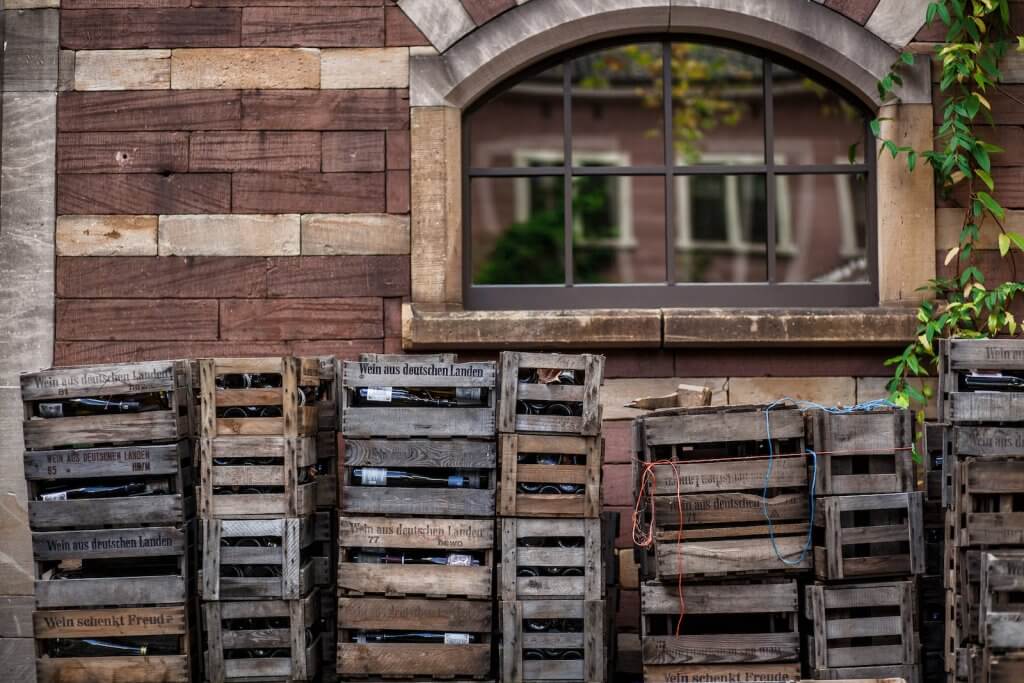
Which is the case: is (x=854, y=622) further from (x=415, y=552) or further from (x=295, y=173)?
(x=295, y=173)

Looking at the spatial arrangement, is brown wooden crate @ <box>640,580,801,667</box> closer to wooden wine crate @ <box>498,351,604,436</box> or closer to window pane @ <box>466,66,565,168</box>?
wooden wine crate @ <box>498,351,604,436</box>

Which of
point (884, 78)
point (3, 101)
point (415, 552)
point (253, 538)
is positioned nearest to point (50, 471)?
point (253, 538)

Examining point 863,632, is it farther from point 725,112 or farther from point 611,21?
point 725,112

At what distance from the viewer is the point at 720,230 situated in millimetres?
21219

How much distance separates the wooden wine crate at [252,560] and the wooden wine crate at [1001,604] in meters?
2.82

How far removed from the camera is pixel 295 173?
5.70 m

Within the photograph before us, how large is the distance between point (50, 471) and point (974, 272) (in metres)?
4.58

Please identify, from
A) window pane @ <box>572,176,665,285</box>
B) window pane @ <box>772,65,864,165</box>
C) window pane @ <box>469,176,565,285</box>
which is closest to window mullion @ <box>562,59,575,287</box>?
window pane @ <box>469,176,565,285</box>

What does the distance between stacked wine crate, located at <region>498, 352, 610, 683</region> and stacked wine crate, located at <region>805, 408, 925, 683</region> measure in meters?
0.93

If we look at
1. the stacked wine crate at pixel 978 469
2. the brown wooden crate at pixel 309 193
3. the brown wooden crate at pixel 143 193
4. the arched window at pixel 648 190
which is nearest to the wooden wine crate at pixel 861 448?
the stacked wine crate at pixel 978 469

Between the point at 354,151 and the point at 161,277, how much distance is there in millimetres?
1217

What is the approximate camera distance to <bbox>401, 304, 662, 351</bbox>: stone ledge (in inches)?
218

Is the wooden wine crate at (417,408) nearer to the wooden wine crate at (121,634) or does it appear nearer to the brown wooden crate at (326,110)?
the wooden wine crate at (121,634)

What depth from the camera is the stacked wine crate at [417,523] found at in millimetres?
4656
